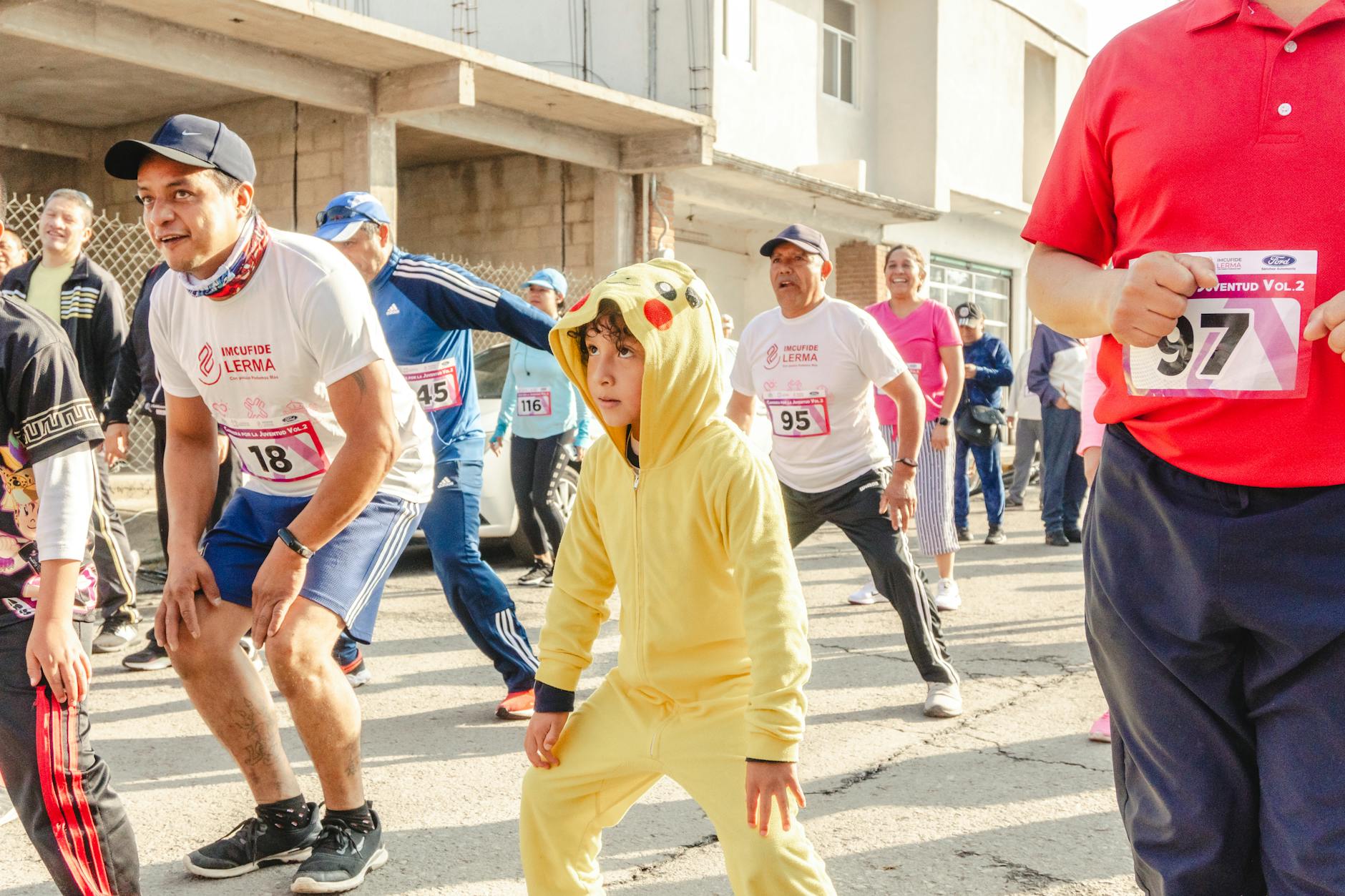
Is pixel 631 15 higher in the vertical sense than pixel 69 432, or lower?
higher

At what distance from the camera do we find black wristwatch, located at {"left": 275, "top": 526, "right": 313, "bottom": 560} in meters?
3.45

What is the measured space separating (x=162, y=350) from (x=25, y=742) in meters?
1.35

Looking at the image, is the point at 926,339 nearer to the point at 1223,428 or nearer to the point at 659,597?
the point at 659,597

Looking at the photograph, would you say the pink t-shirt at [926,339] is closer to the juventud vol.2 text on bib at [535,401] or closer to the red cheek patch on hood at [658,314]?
the juventud vol.2 text on bib at [535,401]

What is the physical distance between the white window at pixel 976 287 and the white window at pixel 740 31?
6.15m

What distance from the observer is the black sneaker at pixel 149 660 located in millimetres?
6266

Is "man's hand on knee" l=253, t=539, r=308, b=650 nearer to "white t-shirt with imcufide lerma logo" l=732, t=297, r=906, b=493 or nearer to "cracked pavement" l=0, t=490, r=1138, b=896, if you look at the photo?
"cracked pavement" l=0, t=490, r=1138, b=896

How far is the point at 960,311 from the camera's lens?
12078mm

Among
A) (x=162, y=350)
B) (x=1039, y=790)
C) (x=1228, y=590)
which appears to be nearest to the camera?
(x=1228, y=590)

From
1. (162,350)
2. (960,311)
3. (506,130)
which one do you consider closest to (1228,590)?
(162,350)

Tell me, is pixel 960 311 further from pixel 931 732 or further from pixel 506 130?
pixel 931 732

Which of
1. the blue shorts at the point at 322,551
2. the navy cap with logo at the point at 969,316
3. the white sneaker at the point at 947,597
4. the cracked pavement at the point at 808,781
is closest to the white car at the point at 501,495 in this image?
the cracked pavement at the point at 808,781

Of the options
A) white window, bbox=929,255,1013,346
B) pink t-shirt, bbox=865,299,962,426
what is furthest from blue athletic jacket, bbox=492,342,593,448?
white window, bbox=929,255,1013,346

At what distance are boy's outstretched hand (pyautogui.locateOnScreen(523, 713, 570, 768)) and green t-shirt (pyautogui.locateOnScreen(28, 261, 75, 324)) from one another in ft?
18.2
